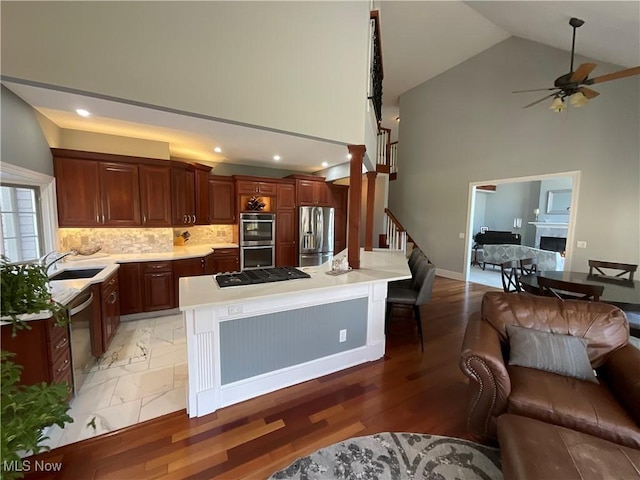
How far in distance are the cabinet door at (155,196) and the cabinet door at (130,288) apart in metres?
0.66

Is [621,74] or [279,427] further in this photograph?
[621,74]

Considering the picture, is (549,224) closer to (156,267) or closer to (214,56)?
(214,56)

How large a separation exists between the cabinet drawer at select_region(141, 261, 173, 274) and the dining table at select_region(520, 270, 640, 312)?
470 cm

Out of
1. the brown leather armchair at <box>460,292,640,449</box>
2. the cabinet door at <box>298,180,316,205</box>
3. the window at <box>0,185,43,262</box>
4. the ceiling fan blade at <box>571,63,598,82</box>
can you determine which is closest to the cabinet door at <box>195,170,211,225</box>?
the cabinet door at <box>298,180,316,205</box>

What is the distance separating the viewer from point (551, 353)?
1875mm

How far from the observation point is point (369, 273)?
2.96m

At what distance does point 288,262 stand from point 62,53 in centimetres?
446

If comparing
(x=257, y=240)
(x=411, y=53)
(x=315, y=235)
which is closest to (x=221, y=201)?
(x=257, y=240)

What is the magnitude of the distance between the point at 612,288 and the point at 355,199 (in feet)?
9.93

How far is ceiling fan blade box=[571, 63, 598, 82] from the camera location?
9.96ft

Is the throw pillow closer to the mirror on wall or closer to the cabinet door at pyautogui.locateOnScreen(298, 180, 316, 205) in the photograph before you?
the cabinet door at pyautogui.locateOnScreen(298, 180, 316, 205)

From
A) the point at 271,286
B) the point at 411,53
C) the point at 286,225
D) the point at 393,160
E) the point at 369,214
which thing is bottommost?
the point at 271,286

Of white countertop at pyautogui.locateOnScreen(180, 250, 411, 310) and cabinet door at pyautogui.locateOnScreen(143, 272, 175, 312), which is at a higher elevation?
white countertop at pyautogui.locateOnScreen(180, 250, 411, 310)

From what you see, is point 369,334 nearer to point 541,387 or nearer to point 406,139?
point 541,387
